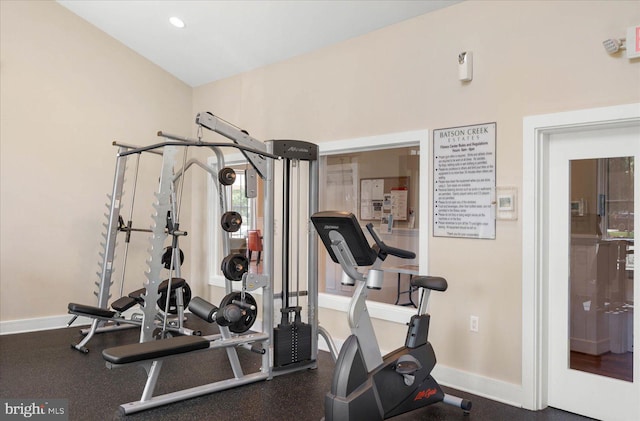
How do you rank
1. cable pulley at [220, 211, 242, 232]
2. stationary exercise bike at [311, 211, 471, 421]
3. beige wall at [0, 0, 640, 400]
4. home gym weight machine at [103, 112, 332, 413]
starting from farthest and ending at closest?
1. cable pulley at [220, 211, 242, 232]
2. home gym weight machine at [103, 112, 332, 413]
3. beige wall at [0, 0, 640, 400]
4. stationary exercise bike at [311, 211, 471, 421]

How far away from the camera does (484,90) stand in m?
3.33

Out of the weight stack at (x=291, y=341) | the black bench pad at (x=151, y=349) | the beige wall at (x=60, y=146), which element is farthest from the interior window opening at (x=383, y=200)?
the beige wall at (x=60, y=146)

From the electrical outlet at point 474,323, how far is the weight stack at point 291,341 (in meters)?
1.22

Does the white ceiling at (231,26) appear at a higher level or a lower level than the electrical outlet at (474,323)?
higher

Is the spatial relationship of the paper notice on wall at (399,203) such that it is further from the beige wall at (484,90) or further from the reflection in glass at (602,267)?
the reflection in glass at (602,267)

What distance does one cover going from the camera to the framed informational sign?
3311mm

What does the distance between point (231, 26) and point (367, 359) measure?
133 inches

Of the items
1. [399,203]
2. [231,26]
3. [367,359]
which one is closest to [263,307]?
[367,359]

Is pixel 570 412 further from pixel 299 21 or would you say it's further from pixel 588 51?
pixel 299 21

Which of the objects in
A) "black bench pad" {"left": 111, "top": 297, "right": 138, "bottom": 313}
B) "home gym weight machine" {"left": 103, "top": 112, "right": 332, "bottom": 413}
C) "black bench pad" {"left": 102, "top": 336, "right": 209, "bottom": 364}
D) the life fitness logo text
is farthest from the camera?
"black bench pad" {"left": 111, "top": 297, "right": 138, "bottom": 313}

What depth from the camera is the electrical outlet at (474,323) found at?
3357mm

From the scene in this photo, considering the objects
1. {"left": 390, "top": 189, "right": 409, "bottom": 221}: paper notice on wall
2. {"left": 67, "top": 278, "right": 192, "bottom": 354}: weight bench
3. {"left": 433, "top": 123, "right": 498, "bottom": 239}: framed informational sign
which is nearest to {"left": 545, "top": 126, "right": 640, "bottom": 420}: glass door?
{"left": 433, "top": 123, "right": 498, "bottom": 239}: framed informational sign

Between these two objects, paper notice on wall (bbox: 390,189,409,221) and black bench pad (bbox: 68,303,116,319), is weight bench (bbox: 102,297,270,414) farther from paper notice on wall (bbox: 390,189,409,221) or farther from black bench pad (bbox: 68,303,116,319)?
paper notice on wall (bbox: 390,189,409,221)

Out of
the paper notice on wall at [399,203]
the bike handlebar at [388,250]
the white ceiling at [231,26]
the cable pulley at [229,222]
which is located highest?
the white ceiling at [231,26]
